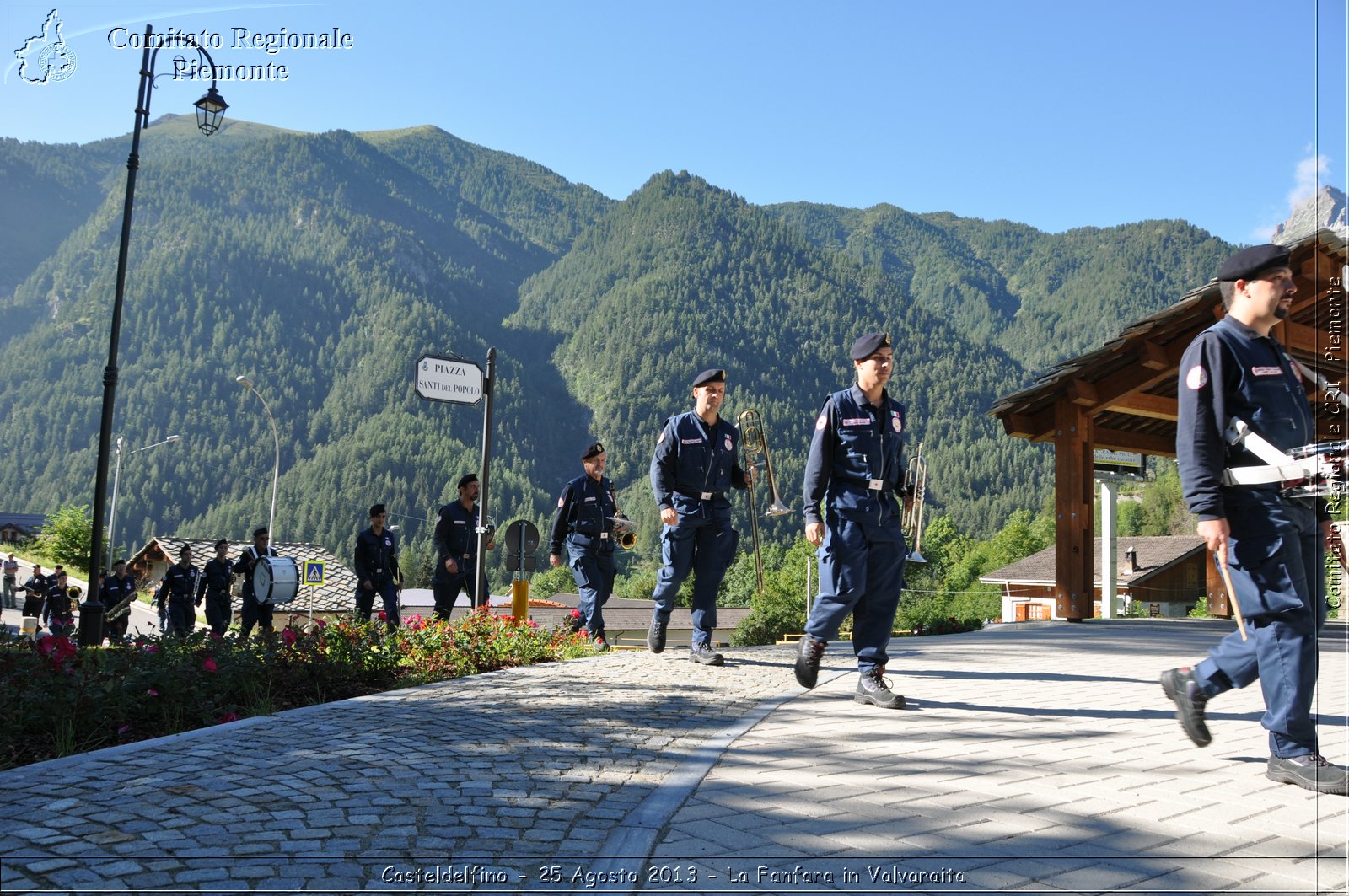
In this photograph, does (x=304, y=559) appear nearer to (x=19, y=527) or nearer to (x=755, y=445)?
(x=755, y=445)

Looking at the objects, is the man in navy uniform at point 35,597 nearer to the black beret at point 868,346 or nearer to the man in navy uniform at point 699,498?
the man in navy uniform at point 699,498

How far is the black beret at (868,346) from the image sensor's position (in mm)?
6320

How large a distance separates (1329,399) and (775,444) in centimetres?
15721

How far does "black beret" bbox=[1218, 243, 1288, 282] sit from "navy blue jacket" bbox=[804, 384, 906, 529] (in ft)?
7.61

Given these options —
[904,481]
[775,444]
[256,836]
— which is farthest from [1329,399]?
[775,444]

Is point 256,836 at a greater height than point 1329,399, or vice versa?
point 1329,399

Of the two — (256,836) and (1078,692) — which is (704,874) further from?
(1078,692)

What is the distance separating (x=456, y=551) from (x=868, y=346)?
271 inches

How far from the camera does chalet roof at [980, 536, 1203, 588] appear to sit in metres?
64.1

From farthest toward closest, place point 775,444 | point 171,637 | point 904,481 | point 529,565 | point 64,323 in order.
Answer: point 64,323, point 775,444, point 529,565, point 171,637, point 904,481

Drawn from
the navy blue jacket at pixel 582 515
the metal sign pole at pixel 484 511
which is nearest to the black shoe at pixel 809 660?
the navy blue jacket at pixel 582 515

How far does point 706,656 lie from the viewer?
819 centimetres

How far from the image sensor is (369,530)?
1266cm

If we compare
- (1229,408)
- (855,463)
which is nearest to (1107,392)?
(855,463)
